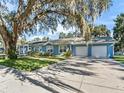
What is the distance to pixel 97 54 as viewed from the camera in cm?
3556

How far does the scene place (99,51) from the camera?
35406 millimetres

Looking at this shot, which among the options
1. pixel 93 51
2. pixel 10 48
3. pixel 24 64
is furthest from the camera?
pixel 93 51

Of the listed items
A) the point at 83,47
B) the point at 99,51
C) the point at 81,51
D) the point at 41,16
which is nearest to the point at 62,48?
the point at 81,51

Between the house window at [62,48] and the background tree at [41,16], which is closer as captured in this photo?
the background tree at [41,16]

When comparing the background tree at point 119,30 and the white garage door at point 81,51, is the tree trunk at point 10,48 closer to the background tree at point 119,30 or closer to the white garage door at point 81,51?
the white garage door at point 81,51

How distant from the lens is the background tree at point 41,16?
738 inches

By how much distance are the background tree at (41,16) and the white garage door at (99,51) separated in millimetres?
11618

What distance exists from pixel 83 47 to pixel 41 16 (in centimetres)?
1485

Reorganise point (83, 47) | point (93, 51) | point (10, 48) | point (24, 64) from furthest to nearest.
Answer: point (83, 47) < point (93, 51) < point (10, 48) < point (24, 64)

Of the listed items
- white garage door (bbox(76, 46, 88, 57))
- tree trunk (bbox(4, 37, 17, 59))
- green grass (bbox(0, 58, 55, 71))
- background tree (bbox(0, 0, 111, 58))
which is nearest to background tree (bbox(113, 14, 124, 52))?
white garage door (bbox(76, 46, 88, 57))

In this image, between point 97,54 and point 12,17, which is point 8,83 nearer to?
point 12,17

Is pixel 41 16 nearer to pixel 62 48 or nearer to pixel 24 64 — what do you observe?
pixel 24 64

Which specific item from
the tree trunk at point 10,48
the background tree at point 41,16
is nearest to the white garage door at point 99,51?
the background tree at point 41,16

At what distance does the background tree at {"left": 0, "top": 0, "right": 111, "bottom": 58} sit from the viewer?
738 inches
